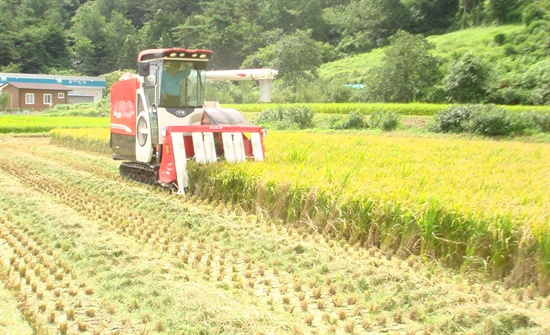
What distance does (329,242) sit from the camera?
6.49 m

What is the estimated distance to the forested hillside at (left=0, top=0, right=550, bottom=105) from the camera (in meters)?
29.0

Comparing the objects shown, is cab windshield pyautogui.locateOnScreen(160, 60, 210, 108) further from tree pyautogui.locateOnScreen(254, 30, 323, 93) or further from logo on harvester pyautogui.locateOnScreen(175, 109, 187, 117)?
tree pyautogui.locateOnScreen(254, 30, 323, 93)

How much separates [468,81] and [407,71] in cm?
441

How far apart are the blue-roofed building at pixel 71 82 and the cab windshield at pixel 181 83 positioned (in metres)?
45.9

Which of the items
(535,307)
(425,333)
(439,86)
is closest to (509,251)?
(535,307)

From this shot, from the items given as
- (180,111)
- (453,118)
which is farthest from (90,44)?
(180,111)

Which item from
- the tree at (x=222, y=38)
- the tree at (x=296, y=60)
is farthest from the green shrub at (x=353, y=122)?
the tree at (x=222, y=38)

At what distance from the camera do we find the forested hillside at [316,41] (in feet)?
95.2

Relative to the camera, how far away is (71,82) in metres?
57.0

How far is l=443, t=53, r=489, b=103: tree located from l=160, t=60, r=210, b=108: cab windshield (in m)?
18.8

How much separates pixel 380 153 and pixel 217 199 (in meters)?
3.55

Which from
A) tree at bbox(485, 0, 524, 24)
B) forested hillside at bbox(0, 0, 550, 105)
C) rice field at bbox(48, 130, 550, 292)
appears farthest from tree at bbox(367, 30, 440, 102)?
rice field at bbox(48, 130, 550, 292)

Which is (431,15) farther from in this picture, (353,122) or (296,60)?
(353,122)

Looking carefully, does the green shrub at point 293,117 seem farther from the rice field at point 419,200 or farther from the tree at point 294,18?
the tree at point 294,18
